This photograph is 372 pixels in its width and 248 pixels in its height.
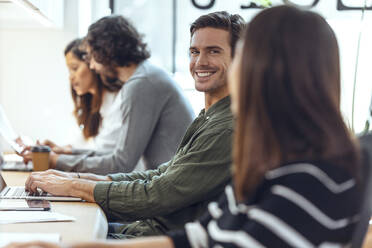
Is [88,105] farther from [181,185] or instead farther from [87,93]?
[181,185]

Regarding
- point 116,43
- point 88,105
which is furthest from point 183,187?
point 88,105

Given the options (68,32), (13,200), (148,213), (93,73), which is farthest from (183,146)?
(68,32)

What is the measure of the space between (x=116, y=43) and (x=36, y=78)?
0.93 m

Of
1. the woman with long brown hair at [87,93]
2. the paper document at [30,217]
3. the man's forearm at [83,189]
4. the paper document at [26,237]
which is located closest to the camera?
the paper document at [26,237]

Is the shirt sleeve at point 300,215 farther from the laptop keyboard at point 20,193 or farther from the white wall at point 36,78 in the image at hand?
the white wall at point 36,78

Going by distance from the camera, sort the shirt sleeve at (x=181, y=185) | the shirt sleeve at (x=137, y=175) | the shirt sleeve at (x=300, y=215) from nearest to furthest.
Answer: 1. the shirt sleeve at (x=300, y=215)
2. the shirt sleeve at (x=181, y=185)
3. the shirt sleeve at (x=137, y=175)

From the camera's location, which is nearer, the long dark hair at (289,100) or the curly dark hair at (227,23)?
the long dark hair at (289,100)

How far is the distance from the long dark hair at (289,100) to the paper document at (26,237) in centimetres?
47

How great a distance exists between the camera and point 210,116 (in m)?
1.61

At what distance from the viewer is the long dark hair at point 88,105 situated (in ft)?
9.84

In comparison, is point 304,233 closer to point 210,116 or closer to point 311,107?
point 311,107

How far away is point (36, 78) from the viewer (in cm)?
329

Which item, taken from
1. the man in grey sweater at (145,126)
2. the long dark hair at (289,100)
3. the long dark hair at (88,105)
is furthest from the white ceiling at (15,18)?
the long dark hair at (289,100)

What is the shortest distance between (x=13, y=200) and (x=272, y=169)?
3.21 feet
